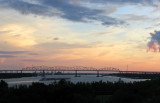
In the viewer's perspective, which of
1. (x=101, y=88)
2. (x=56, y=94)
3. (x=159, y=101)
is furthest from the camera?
(x=101, y=88)

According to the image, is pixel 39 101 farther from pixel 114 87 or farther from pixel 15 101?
pixel 114 87

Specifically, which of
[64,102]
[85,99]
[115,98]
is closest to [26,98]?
[64,102]

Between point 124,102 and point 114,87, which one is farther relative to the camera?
point 114,87

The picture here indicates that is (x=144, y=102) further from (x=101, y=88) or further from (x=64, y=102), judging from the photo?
(x=101, y=88)

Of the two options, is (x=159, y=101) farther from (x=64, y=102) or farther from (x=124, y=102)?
(x=64, y=102)

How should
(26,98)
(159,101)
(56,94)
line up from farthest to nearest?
(56,94) < (26,98) < (159,101)

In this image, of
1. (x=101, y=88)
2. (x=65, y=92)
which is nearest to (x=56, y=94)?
(x=65, y=92)

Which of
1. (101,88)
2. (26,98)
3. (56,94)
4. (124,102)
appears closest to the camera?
(124,102)

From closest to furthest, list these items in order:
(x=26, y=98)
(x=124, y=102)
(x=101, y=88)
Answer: (x=124, y=102), (x=26, y=98), (x=101, y=88)

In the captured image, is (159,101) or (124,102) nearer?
(159,101)
